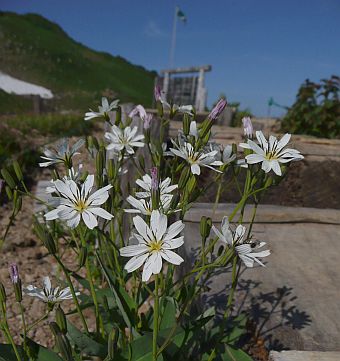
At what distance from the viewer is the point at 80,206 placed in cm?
82

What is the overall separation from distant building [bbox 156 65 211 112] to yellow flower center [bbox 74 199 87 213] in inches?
298

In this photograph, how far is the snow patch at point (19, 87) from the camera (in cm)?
1599

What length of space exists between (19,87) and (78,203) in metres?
16.9

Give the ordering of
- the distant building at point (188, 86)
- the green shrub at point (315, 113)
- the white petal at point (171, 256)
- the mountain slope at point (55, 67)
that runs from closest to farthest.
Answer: the white petal at point (171, 256)
the green shrub at point (315, 113)
the distant building at point (188, 86)
the mountain slope at point (55, 67)

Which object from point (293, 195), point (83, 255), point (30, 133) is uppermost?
point (83, 255)

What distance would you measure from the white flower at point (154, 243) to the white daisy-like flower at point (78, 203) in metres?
0.08

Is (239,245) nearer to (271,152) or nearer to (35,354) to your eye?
(271,152)

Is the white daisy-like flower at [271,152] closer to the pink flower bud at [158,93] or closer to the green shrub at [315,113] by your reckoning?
the pink flower bud at [158,93]

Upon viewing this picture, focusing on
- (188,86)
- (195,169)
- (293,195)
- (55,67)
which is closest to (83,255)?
(195,169)

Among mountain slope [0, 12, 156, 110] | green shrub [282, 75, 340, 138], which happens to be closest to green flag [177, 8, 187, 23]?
mountain slope [0, 12, 156, 110]

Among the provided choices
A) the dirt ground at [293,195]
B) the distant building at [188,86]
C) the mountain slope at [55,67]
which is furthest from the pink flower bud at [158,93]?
the mountain slope at [55,67]

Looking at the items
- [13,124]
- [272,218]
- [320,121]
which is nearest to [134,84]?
[13,124]

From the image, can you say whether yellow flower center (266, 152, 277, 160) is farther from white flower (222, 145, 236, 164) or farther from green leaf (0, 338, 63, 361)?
green leaf (0, 338, 63, 361)

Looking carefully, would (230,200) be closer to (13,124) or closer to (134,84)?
(13,124)
